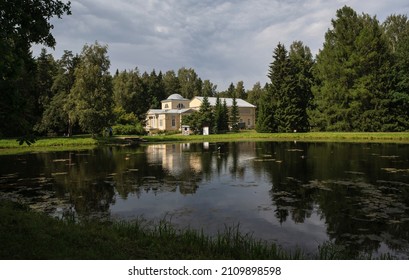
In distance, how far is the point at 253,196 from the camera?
52.6 ft

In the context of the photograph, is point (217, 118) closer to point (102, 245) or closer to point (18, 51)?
point (18, 51)

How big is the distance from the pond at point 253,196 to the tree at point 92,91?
2471 centimetres

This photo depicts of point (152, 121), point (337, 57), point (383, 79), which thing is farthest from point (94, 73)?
point (383, 79)

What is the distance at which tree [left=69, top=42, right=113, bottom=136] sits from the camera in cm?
5062

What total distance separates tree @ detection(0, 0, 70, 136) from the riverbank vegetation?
2.56 metres

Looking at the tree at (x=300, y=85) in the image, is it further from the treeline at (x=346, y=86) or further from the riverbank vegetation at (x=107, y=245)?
the riverbank vegetation at (x=107, y=245)

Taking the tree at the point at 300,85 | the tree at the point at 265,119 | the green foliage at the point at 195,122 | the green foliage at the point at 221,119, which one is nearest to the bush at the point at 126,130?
the green foliage at the point at 195,122

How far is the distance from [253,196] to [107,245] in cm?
933

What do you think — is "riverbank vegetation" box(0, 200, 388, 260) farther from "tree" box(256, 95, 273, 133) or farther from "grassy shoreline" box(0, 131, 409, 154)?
"tree" box(256, 95, 273, 133)

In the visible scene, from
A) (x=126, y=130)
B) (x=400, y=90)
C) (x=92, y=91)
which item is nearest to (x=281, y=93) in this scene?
(x=400, y=90)

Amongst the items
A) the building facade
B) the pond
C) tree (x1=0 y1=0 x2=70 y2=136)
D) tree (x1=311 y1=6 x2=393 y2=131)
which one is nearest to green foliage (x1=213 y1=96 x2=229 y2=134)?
the building facade

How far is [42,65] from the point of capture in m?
61.2

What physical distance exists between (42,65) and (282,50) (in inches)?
1810

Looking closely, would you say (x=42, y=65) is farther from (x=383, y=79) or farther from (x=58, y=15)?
(x=383, y=79)
